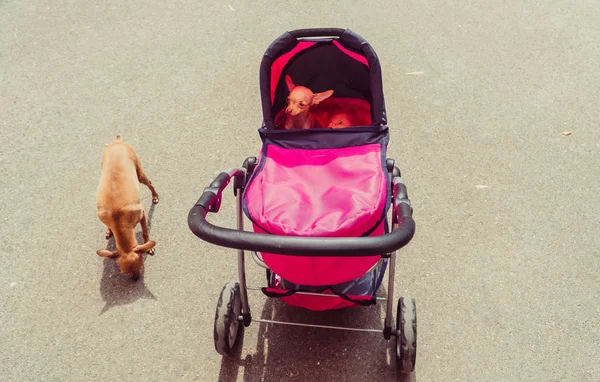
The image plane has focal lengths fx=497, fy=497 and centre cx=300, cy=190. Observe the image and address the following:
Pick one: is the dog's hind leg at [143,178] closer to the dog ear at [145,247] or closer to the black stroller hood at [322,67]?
the dog ear at [145,247]

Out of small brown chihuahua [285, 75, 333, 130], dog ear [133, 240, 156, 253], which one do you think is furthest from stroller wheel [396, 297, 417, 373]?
dog ear [133, 240, 156, 253]

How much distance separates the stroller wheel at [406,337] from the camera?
2547 millimetres

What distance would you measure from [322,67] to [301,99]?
14.0 inches

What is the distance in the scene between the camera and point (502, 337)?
2893mm

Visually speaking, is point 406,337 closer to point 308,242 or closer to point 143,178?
point 308,242

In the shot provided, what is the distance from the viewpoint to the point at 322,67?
3.02 m

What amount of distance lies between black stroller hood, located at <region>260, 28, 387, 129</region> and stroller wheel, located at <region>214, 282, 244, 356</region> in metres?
0.96

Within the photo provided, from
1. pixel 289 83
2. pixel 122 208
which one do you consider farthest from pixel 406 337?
pixel 122 208

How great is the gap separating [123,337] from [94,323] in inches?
8.7

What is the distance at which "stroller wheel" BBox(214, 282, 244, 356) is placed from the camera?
8.61 ft

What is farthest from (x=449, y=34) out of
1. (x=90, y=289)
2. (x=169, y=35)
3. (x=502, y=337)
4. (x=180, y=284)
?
(x=90, y=289)

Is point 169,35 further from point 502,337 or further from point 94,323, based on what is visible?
point 502,337

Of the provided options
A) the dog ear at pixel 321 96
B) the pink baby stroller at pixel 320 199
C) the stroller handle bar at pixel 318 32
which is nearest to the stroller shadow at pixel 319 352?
the pink baby stroller at pixel 320 199

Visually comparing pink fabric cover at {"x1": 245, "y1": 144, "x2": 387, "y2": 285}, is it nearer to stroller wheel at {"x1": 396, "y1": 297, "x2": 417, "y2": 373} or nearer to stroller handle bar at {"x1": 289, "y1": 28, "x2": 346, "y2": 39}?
stroller wheel at {"x1": 396, "y1": 297, "x2": 417, "y2": 373}
